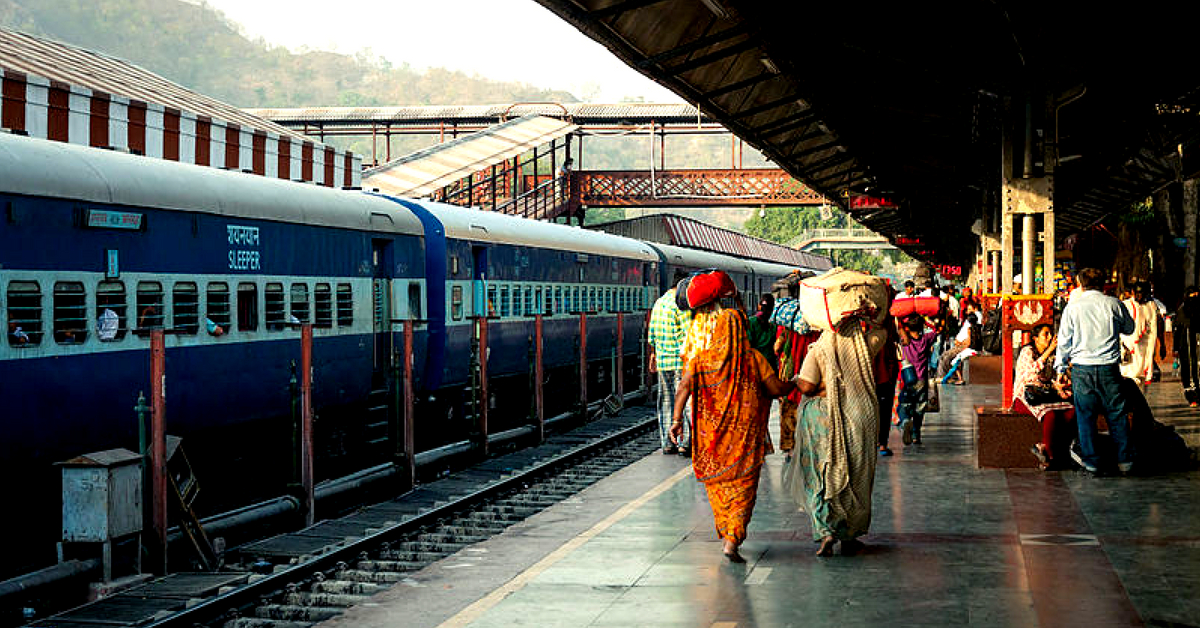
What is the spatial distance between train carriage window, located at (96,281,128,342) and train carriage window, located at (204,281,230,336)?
1364 millimetres

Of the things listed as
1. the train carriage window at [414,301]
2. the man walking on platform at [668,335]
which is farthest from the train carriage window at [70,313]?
the train carriage window at [414,301]

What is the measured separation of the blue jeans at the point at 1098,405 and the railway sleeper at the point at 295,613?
7.02 m

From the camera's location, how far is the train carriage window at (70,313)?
1100 cm

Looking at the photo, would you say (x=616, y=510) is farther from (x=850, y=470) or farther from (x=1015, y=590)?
(x=1015, y=590)

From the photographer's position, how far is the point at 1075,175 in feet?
90.6

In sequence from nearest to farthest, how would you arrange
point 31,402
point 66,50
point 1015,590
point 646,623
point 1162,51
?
point 646,623, point 1015,590, point 31,402, point 1162,51, point 66,50

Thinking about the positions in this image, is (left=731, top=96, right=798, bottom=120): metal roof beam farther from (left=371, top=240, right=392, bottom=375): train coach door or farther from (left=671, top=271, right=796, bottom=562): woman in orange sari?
(left=671, top=271, right=796, bottom=562): woman in orange sari

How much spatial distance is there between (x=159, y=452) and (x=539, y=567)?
3.22m

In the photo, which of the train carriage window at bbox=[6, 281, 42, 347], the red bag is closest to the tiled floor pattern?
the red bag

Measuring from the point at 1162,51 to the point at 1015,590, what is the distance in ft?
27.7

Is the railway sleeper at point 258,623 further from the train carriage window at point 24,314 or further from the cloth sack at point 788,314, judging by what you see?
the cloth sack at point 788,314

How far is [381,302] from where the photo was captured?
59.1ft

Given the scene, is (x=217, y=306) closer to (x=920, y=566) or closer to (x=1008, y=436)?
(x=920, y=566)

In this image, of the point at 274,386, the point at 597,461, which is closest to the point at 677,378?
the point at 597,461
